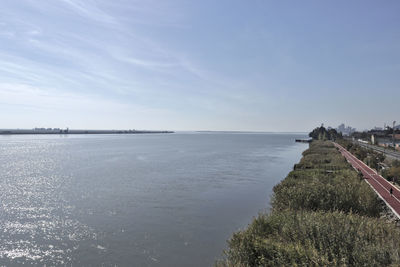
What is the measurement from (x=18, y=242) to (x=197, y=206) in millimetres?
17335

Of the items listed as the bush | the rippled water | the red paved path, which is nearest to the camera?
the bush

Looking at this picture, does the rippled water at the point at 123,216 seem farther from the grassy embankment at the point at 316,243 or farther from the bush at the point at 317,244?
the bush at the point at 317,244

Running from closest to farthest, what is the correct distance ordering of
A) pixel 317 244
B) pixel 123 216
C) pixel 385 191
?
1. pixel 317 244
2. pixel 123 216
3. pixel 385 191

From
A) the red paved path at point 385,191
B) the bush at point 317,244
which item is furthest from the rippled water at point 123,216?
the red paved path at point 385,191

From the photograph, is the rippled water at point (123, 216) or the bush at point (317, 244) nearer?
the bush at point (317, 244)

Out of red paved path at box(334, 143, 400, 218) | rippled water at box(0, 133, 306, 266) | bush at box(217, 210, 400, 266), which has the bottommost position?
rippled water at box(0, 133, 306, 266)

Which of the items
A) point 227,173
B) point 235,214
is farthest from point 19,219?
point 227,173

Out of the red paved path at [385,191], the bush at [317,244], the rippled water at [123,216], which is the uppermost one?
the bush at [317,244]

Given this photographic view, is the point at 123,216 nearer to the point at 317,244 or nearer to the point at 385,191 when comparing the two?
the point at 317,244

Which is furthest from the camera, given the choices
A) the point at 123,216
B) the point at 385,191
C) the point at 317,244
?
the point at 385,191

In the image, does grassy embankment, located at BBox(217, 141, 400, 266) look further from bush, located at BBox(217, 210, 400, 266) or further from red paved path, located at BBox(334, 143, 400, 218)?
red paved path, located at BBox(334, 143, 400, 218)

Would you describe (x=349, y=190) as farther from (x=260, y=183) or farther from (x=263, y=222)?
(x=260, y=183)

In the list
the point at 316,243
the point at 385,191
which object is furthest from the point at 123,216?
the point at 385,191

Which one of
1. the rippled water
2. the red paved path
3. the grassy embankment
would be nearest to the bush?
the grassy embankment
